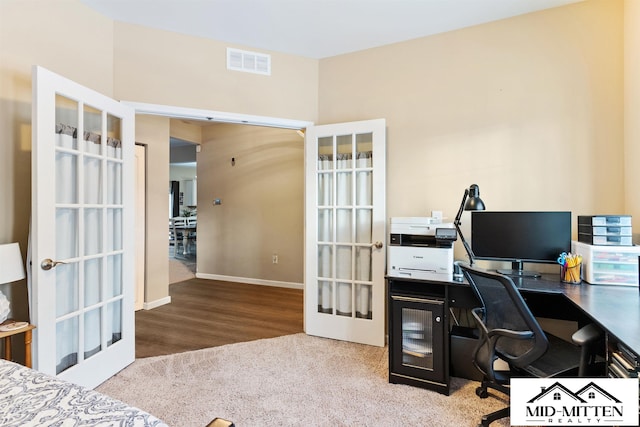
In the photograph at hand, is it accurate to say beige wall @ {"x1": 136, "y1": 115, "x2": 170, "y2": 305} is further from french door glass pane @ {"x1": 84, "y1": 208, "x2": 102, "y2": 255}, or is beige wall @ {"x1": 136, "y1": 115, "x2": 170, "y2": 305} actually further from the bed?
the bed

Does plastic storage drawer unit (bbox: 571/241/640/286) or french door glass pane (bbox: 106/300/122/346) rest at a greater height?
plastic storage drawer unit (bbox: 571/241/640/286)

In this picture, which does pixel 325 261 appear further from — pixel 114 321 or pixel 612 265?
pixel 612 265

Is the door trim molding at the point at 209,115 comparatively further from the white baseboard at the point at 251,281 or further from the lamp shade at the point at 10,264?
the white baseboard at the point at 251,281

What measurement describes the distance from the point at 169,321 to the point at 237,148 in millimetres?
3076

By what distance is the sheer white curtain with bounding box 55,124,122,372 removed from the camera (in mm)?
2117

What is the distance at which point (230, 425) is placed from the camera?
87cm

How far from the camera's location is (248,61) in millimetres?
3119

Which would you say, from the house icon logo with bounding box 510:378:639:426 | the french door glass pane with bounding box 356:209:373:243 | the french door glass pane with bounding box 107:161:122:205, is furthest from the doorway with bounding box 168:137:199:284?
the house icon logo with bounding box 510:378:639:426

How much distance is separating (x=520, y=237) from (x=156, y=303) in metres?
4.09

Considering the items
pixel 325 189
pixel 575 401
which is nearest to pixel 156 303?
pixel 325 189

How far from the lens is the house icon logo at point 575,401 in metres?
1.29

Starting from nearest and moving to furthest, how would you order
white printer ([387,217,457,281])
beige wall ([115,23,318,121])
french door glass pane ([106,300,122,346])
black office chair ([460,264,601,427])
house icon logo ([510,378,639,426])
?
house icon logo ([510,378,639,426]) < black office chair ([460,264,601,427]) < white printer ([387,217,457,281]) < french door glass pane ([106,300,122,346]) < beige wall ([115,23,318,121])

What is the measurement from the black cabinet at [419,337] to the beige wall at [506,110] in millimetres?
780

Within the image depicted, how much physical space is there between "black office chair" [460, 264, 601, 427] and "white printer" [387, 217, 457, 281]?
47cm
